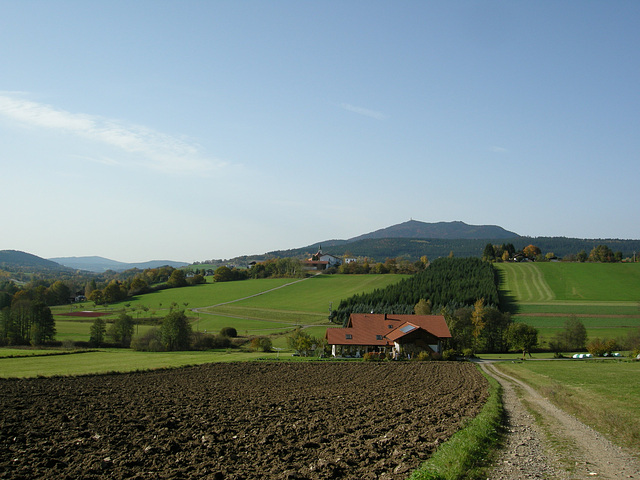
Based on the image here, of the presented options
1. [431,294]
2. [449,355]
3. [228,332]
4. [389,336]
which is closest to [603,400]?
[449,355]

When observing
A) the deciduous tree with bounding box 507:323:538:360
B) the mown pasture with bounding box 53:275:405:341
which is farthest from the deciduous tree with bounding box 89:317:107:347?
the deciduous tree with bounding box 507:323:538:360

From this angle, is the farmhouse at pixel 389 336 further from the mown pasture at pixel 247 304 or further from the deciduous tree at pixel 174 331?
the mown pasture at pixel 247 304

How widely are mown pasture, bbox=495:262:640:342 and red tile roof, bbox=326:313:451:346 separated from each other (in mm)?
20991

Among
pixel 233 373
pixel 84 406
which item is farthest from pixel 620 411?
pixel 233 373

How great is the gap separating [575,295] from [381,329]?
200 feet

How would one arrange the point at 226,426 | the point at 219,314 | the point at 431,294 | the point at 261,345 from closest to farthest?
1. the point at 226,426
2. the point at 261,345
3. the point at 219,314
4. the point at 431,294

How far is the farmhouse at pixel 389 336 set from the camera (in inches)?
2197

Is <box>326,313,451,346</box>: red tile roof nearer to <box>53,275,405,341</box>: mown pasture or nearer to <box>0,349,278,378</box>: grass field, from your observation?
<box>0,349,278,378</box>: grass field

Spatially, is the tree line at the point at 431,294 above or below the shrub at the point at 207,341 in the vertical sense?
above

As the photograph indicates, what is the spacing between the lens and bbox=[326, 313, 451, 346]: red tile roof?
57.3m

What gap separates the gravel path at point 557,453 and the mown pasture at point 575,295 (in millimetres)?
58268

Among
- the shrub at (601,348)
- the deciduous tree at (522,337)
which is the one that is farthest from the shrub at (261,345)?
the shrub at (601,348)

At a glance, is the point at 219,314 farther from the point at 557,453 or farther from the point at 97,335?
the point at 557,453

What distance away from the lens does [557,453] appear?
12.8 meters
